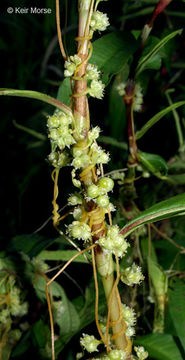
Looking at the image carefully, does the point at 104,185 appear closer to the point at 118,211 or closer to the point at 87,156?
the point at 87,156

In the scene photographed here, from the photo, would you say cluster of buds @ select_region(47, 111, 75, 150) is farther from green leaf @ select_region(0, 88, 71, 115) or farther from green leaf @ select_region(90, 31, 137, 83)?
green leaf @ select_region(90, 31, 137, 83)

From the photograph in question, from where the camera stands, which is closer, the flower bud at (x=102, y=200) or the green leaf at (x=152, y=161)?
the flower bud at (x=102, y=200)

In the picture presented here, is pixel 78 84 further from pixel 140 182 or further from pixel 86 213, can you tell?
pixel 140 182

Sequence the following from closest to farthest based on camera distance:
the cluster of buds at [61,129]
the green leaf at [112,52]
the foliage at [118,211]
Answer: the cluster of buds at [61,129]
the foliage at [118,211]
the green leaf at [112,52]

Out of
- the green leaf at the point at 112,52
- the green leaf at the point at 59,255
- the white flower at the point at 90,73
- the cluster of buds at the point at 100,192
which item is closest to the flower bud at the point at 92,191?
the cluster of buds at the point at 100,192

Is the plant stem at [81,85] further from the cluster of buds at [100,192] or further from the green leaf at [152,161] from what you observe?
the green leaf at [152,161]

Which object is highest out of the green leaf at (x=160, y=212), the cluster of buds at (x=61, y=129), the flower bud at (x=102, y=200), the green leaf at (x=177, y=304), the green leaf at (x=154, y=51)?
the green leaf at (x=154, y=51)

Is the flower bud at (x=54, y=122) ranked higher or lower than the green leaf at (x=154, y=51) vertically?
lower

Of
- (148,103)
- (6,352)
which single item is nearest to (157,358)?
(6,352)

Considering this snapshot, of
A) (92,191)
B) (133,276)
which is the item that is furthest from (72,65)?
(133,276)
